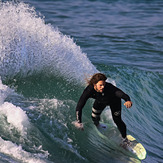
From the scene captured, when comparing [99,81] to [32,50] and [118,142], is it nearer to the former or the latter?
[118,142]

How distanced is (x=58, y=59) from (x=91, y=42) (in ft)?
25.8

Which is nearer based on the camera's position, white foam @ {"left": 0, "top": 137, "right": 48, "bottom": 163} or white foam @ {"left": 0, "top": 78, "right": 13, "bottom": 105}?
white foam @ {"left": 0, "top": 137, "right": 48, "bottom": 163}

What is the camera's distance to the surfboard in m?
6.21

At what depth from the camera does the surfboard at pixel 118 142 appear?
6207 mm

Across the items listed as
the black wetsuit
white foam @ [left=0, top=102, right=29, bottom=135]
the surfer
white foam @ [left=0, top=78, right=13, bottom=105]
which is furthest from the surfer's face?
white foam @ [left=0, top=78, right=13, bottom=105]

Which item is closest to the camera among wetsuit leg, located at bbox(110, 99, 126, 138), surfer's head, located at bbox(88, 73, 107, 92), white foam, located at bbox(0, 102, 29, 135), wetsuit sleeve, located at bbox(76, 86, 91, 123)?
white foam, located at bbox(0, 102, 29, 135)

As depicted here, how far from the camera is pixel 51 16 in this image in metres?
21.8

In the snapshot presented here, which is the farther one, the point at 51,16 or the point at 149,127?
the point at 51,16

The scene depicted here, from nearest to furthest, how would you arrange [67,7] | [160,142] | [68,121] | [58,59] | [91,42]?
[68,121]
[160,142]
[58,59]
[91,42]
[67,7]

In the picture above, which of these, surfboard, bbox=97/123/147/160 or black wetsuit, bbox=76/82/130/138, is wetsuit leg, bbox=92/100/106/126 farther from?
surfboard, bbox=97/123/147/160

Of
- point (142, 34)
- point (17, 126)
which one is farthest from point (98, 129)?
point (142, 34)

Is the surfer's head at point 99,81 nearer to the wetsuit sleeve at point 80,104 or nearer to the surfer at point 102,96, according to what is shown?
the surfer at point 102,96

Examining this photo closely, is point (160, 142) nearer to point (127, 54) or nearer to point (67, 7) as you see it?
point (127, 54)

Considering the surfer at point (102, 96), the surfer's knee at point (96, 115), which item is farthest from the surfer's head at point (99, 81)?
the surfer's knee at point (96, 115)
